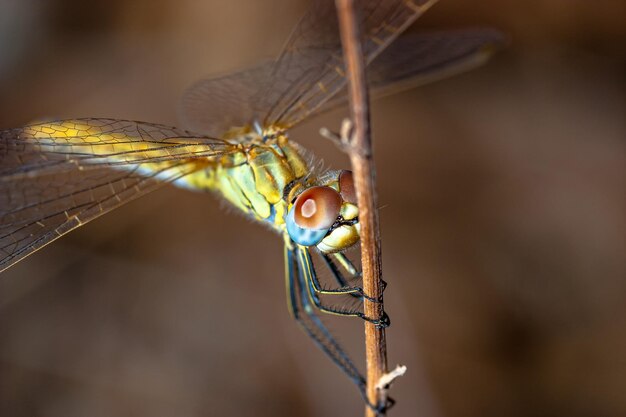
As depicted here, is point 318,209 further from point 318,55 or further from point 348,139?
point 318,55

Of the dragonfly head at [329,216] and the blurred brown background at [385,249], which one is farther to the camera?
the blurred brown background at [385,249]

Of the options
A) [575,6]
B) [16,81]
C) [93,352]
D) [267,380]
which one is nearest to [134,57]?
[16,81]

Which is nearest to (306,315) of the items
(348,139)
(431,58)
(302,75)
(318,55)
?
(302,75)

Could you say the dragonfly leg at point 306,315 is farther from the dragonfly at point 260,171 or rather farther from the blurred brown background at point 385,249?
the blurred brown background at point 385,249

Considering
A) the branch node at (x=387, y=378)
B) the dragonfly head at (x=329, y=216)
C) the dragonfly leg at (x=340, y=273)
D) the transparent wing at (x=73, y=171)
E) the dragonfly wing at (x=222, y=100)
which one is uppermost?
the dragonfly wing at (x=222, y=100)

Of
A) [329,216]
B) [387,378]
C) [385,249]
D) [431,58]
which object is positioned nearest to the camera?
[387,378]

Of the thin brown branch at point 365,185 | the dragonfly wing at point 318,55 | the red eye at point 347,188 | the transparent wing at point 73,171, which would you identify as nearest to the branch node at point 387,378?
the thin brown branch at point 365,185
